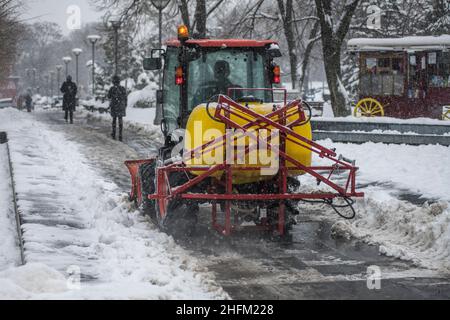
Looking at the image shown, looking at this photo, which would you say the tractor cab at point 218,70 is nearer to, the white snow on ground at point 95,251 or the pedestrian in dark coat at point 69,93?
the white snow on ground at point 95,251

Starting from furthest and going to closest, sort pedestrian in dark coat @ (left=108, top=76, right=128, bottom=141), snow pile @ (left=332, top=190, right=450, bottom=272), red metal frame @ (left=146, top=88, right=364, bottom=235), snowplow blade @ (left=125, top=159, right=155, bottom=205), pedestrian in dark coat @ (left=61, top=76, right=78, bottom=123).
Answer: pedestrian in dark coat @ (left=61, top=76, right=78, bottom=123) < pedestrian in dark coat @ (left=108, top=76, right=128, bottom=141) < snowplow blade @ (left=125, top=159, right=155, bottom=205) < red metal frame @ (left=146, top=88, right=364, bottom=235) < snow pile @ (left=332, top=190, right=450, bottom=272)

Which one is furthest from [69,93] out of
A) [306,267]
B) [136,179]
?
[306,267]

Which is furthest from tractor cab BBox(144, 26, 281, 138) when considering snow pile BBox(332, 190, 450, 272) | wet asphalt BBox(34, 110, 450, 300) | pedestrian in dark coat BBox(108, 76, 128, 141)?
pedestrian in dark coat BBox(108, 76, 128, 141)

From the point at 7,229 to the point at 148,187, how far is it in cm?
201

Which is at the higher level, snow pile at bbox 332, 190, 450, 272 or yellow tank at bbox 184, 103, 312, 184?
yellow tank at bbox 184, 103, 312, 184

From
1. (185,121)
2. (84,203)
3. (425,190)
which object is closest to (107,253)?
(185,121)

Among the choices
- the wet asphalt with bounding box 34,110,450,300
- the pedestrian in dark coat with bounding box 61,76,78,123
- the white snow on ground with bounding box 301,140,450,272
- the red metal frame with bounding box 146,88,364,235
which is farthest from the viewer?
the pedestrian in dark coat with bounding box 61,76,78,123

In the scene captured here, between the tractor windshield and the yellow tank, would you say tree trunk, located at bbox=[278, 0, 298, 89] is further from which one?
the yellow tank

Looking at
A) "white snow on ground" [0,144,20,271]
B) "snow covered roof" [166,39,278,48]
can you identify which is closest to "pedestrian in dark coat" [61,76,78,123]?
"white snow on ground" [0,144,20,271]

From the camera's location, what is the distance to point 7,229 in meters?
9.62

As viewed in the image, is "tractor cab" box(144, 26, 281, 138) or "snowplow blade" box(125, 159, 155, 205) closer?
"tractor cab" box(144, 26, 281, 138)

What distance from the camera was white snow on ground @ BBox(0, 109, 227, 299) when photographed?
18.9 feet

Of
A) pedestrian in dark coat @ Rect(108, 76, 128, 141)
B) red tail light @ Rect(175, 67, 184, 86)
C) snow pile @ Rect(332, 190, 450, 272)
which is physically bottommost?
snow pile @ Rect(332, 190, 450, 272)

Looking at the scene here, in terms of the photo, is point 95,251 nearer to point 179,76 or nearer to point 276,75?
point 179,76
